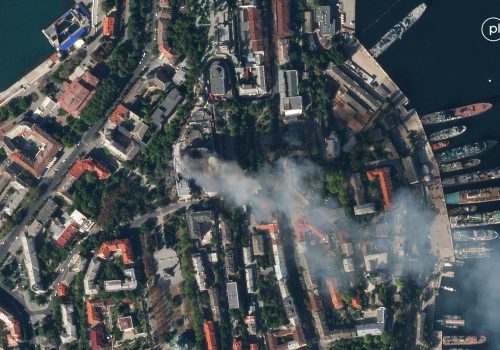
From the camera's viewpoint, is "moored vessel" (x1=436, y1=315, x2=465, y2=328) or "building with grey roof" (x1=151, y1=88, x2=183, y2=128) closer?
"building with grey roof" (x1=151, y1=88, x2=183, y2=128)

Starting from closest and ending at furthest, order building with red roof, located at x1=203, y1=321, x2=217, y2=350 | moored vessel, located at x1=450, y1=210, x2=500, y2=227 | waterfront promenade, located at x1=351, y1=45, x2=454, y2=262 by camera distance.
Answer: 1. building with red roof, located at x1=203, y1=321, x2=217, y2=350
2. moored vessel, located at x1=450, y1=210, x2=500, y2=227
3. waterfront promenade, located at x1=351, y1=45, x2=454, y2=262

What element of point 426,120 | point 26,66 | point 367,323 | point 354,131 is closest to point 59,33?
point 26,66

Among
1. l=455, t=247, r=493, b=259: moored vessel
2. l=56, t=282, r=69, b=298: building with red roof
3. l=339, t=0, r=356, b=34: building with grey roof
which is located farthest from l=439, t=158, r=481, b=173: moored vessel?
l=56, t=282, r=69, b=298: building with red roof

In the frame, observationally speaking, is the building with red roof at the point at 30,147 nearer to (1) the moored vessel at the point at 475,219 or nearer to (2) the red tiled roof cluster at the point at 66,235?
(2) the red tiled roof cluster at the point at 66,235

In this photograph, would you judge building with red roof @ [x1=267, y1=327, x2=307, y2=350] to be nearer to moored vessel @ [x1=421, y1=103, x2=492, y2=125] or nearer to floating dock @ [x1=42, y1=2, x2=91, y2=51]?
moored vessel @ [x1=421, y1=103, x2=492, y2=125]

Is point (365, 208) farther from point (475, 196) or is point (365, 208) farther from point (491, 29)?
point (491, 29)

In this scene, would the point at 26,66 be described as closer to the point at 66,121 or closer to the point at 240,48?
the point at 66,121

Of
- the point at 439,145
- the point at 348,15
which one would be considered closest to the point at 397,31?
the point at 348,15
